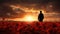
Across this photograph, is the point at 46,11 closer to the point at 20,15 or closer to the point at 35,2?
the point at 35,2

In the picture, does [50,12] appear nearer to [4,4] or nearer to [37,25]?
[4,4]

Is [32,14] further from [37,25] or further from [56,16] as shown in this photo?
[37,25]

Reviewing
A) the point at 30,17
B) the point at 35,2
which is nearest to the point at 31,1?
the point at 35,2

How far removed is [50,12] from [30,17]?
62 cm

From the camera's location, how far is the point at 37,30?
168 centimetres

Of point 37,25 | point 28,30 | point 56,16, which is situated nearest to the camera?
point 28,30

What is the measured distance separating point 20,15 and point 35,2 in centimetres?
60

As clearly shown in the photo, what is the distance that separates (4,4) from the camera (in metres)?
5.26

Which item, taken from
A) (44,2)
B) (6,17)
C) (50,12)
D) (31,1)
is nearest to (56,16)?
(50,12)

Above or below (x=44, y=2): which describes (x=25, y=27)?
below

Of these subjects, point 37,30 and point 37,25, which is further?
point 37,25

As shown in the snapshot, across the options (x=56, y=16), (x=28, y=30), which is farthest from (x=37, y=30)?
(x=56, y=16)

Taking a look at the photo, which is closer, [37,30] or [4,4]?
[37,30]

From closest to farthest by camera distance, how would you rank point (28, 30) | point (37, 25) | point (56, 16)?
point (28, 30), point (37, 25), point (56, 16)
